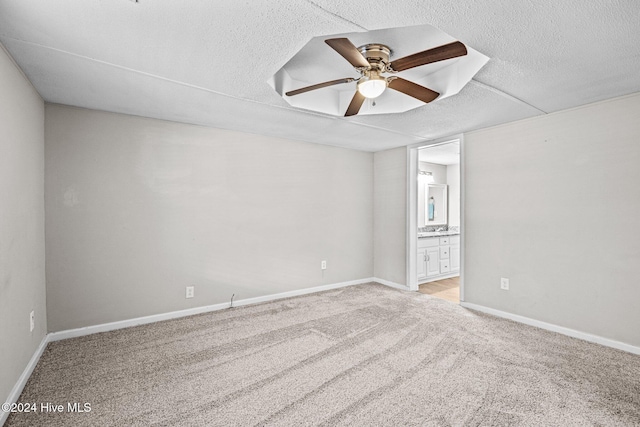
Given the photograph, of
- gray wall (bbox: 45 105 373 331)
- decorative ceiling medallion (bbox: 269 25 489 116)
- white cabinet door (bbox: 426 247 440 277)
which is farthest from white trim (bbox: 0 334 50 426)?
white cabinet door (bbox: 426 247 440 277)

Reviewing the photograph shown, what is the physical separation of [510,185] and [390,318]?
Answer: 195 centimetres

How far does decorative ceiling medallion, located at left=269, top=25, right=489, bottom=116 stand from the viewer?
1816 millimetres

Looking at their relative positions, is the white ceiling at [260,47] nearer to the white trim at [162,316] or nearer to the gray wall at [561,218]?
the gray wall at [561,218]

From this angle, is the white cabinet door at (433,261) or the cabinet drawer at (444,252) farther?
the cabinet drawer at (444,252)

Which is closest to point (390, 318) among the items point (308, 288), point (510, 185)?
point (308, 288)

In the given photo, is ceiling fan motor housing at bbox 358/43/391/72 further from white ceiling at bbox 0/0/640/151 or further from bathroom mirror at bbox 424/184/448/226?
bathroom mirror at bbox 424/184/448/226

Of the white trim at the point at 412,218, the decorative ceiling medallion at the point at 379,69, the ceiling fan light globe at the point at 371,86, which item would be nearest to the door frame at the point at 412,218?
the white trim at the point at 412,218

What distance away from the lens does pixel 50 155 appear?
104 inches

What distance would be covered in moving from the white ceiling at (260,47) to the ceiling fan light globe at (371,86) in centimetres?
44

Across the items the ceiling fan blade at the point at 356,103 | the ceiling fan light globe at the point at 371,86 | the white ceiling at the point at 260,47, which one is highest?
the white ceiling at the point at 260,47

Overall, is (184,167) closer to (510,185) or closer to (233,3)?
(233,3)

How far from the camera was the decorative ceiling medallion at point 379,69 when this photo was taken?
1.82 meters

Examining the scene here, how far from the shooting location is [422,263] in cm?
479

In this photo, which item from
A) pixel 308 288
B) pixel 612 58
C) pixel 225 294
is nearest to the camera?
pixel 612 58
